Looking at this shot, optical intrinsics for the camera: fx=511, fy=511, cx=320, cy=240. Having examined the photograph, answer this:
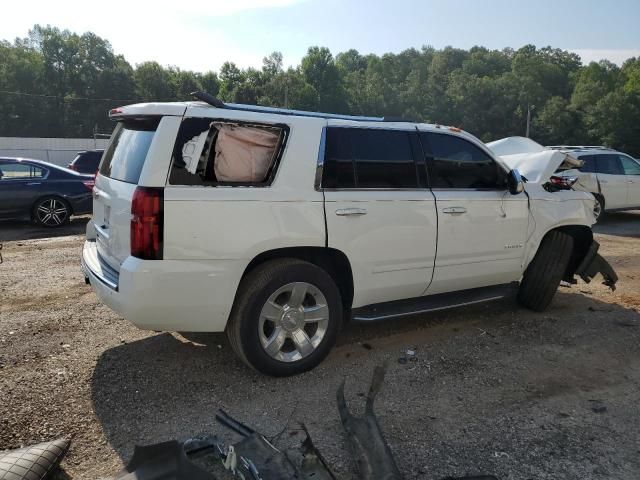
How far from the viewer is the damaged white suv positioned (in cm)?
338

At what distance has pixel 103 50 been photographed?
303 feet

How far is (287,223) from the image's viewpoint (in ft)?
12.0

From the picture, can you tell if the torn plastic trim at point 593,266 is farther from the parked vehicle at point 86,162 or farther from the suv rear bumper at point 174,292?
the parked vehicle at point 86,162

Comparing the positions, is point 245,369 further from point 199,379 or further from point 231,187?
point 231,187

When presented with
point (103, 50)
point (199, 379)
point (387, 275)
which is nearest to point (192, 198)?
point (199, 379)

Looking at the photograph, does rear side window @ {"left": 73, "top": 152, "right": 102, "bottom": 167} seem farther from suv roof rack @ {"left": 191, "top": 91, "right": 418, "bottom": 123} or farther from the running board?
the running board

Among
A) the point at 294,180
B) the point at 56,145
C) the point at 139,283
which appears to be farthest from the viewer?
Result: the point at 56,145

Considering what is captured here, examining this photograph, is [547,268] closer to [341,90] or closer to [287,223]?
[287,223]

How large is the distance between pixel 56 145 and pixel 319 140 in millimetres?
46276

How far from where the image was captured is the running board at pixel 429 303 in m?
4.21

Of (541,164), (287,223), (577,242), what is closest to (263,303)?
(287,223)

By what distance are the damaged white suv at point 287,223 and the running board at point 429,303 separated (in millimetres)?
18

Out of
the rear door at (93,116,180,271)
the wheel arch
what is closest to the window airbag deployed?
the rear door at (93,116,180,271)

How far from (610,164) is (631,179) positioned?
685 millimetres
